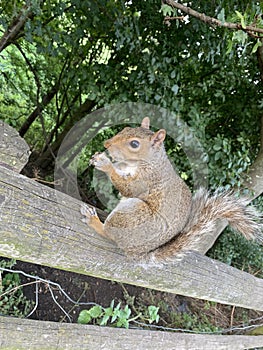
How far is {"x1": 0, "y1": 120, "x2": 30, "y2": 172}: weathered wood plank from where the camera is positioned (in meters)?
0.75

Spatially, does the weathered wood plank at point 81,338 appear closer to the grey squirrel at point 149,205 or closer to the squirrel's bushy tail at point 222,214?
the grey squirrel at point 149,205

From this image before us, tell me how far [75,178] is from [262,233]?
3.48 ft

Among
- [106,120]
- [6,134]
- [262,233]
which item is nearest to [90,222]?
[6,134]

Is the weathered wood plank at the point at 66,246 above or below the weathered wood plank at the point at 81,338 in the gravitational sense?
above

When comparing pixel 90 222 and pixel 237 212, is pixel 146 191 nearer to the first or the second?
pixel 90 222

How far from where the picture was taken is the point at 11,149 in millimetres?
759

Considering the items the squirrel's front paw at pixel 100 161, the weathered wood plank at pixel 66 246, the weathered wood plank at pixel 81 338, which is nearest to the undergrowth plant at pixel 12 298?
the weathered wood plank at pixel 81 338

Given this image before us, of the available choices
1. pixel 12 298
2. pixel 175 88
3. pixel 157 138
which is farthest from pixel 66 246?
pixel 175 88

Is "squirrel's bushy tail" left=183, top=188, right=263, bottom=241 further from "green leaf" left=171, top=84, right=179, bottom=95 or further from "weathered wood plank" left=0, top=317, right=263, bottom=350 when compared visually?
"green leaf" left=171, top=84, right=179, bottom=95

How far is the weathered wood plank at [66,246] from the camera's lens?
0.80 meters

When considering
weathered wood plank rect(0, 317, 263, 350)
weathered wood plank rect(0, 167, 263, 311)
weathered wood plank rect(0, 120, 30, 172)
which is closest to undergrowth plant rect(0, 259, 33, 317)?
weathered wood plank rect(0, 317, 263, 350)

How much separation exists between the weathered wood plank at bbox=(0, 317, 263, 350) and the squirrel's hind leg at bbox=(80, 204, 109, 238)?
0.35m

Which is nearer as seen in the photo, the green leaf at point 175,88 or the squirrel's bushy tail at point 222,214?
the squirrel's bushy tail at point 222,214

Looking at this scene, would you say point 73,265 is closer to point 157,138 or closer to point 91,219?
point 91,219
